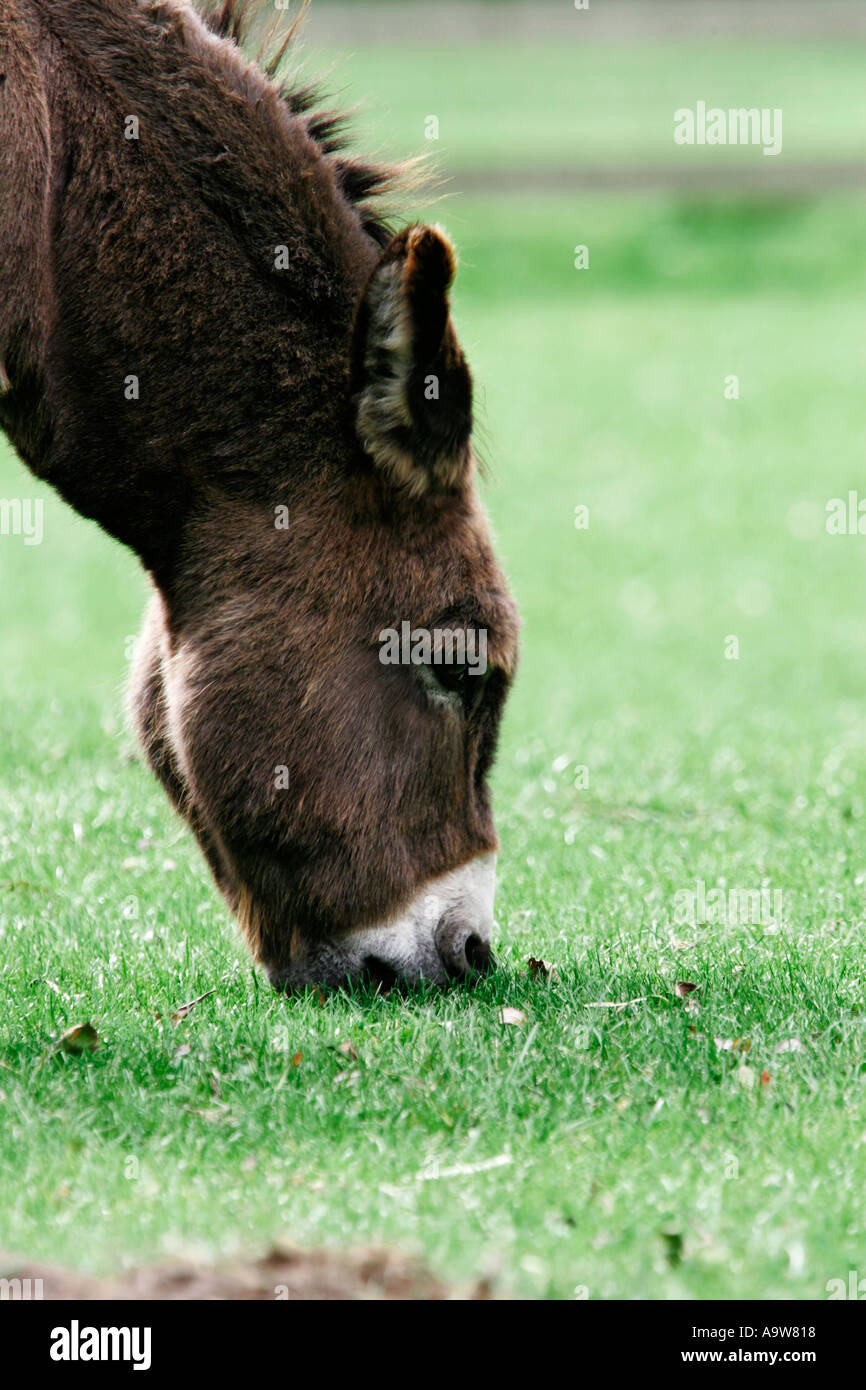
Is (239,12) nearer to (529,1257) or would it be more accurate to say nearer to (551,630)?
(529,1257)

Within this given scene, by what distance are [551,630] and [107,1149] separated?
33.6 feet

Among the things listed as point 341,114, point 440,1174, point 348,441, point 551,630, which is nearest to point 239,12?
point 341,114

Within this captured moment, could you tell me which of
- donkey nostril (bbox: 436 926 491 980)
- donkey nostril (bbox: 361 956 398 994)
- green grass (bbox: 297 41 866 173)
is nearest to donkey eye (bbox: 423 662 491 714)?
donkey nostril (bbox: 436 926 491 980)

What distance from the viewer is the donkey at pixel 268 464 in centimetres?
414

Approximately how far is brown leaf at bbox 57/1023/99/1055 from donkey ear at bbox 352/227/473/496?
5.19ft

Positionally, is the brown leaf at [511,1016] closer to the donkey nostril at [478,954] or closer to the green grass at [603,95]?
the donkey nostril at [478,954]

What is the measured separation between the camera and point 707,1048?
163 inches

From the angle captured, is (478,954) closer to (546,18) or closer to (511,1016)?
(511,1016)

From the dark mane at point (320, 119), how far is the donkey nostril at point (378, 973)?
1.92 m

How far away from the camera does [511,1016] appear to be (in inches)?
172

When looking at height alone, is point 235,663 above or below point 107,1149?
above

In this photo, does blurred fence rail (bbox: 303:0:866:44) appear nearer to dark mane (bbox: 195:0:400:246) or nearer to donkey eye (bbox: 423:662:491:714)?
dark mane (bbox: 195:0:400:246)

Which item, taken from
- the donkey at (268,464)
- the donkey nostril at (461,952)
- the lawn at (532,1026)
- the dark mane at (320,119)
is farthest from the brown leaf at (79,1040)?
the dark mane at (320,119)

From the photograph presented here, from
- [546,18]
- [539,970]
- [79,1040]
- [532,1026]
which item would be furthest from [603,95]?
[79,1040]
